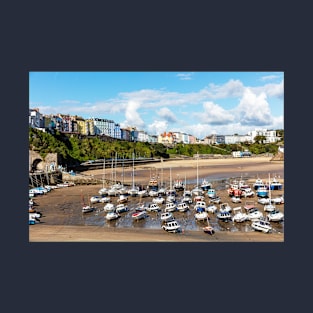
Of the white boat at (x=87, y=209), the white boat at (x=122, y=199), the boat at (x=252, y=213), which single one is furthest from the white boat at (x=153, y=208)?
the boat at (x=252, y=213)

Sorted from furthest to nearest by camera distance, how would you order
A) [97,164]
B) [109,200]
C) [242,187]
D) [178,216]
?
[97,164] < [242,187] < [109,200] < [178,216]

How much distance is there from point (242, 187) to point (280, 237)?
7.71m

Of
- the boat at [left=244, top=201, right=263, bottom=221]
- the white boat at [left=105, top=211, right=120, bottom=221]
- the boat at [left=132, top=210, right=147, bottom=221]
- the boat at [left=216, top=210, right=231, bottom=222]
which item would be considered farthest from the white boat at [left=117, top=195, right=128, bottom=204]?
the boat at [left=244, top=201, right=263, bottom=221]

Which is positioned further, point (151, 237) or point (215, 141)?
point (215, 141)

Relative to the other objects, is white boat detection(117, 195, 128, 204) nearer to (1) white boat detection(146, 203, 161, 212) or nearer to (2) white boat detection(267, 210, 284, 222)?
(1) white boat detection(146, 203, 161, 212)

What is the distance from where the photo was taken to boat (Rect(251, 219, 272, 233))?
10.7 metres

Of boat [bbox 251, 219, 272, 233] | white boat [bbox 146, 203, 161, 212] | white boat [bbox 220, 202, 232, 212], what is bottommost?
boat [bbox 251, 219, 272, 233]

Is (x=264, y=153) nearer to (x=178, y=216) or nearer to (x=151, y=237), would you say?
(x=178, y=216)

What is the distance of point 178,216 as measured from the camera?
13.1m

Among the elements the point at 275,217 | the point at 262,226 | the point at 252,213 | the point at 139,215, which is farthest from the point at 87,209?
the point at 275,217

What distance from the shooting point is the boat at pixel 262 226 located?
1072cm

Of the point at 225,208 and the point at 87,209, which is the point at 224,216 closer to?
the point at 225,208

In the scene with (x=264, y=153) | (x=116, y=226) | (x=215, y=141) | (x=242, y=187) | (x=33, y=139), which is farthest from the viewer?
(x=215, y=141)

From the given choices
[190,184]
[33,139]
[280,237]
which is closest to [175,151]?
[33,139]
